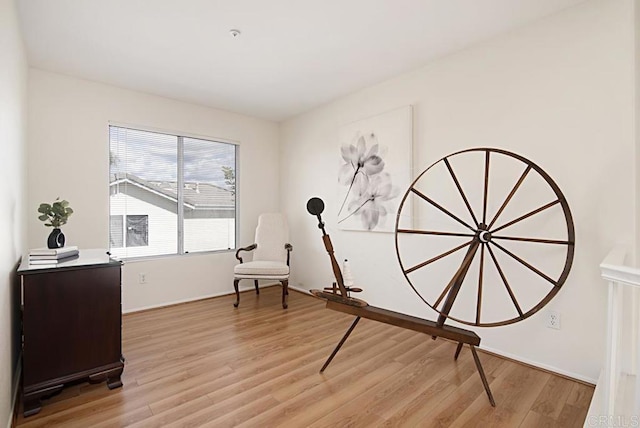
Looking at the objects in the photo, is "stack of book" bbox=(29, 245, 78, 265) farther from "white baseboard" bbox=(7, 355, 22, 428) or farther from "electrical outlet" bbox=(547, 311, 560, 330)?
"electrical outlet" bbox=(547, 311, 560, 330)

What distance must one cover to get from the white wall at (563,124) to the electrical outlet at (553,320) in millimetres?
37

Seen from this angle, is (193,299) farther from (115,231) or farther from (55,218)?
(55,218)

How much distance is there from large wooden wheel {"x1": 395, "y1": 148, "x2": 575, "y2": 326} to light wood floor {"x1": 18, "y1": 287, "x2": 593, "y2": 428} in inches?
17.1

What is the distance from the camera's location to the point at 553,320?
2.30 meters

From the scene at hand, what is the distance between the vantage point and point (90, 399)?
6.49 feet

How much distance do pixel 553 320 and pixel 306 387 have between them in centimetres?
182

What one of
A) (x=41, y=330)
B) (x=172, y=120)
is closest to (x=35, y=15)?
(x=172, y=120)

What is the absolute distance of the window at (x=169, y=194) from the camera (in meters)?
3.68

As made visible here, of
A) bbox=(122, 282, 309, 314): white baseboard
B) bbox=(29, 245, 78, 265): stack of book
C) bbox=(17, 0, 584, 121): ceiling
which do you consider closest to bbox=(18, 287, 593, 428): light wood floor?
bbox=(122, 282, 309, 314): white baseboard

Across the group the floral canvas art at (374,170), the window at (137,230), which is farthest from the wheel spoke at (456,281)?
the window at (137,230)

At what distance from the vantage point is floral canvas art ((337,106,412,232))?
3234mm

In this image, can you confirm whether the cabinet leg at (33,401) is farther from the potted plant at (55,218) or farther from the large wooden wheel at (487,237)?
the large wooden wheel at (487,237)

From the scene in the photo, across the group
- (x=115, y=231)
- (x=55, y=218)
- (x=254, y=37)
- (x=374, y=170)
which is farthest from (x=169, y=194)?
(x=374, y=170)

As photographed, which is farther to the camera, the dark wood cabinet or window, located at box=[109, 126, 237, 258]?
window, located at box=[109, 126, 237, 258]
